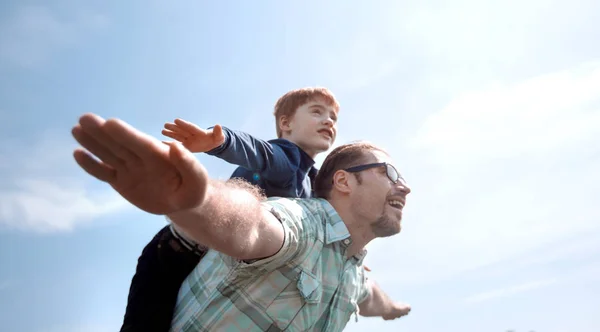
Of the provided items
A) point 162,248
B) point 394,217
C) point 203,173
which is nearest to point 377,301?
point 394,217

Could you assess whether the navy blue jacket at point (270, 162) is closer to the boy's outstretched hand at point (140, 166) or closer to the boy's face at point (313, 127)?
the boy's face at point (313, 127)

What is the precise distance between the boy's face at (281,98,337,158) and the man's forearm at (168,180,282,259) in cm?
237

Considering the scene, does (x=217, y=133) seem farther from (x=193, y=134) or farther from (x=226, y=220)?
(x=226, y=220)

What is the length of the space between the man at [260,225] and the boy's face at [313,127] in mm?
361

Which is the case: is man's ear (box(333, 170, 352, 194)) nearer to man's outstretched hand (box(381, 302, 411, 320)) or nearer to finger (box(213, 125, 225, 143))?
finger (box(213, 125, 225, 143))

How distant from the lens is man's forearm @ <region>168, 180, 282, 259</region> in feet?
7.66

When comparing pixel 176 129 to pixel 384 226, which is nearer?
pixel 176 129

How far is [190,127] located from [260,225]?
1.09 m

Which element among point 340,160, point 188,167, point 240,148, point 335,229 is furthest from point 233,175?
point 188,167

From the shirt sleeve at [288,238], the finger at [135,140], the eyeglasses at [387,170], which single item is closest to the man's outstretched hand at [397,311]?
the eyeglasses at [387,170]

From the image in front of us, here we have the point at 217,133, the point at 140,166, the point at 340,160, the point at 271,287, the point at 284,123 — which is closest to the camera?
the point at 140,166

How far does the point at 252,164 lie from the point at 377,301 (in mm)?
2679

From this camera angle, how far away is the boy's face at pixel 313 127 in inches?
205

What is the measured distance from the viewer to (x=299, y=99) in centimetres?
564
